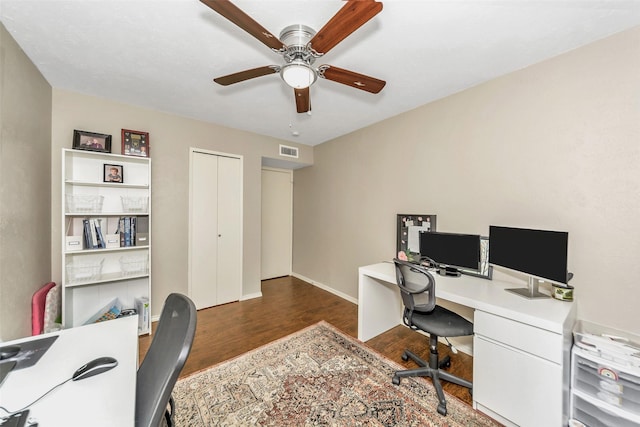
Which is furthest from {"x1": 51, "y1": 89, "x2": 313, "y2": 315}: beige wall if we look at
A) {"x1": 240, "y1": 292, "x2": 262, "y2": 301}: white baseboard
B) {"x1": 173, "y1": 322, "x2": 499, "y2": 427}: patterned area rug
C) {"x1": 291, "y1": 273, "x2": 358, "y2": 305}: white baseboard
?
{"x1": 173, "y1": 322, "x2": 499, "y2": 427}: patterned area rug

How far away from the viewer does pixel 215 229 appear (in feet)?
10.8

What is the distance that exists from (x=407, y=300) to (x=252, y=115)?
2654 mm

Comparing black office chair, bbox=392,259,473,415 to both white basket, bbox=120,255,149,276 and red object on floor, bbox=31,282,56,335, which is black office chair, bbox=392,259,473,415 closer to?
white basket, bbox=120,255,149,276

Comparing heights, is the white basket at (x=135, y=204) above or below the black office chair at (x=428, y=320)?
above

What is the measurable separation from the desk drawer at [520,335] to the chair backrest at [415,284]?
0.31 meters

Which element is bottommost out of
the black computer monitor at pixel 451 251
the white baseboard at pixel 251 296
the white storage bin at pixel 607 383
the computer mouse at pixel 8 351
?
the white baseboard at pixel 251 296

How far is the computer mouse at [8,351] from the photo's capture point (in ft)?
3.41

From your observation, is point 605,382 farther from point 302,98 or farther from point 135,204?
point 135,204

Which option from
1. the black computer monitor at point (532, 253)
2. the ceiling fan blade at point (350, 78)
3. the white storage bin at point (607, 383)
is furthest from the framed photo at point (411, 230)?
the ceiling fan blade at point (350, 78)

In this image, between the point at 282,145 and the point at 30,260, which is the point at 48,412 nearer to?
the point at 30,260

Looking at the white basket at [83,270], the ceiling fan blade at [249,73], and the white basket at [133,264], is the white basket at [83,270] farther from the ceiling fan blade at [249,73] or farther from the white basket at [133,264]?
the ceiling fan blade at [249,73]

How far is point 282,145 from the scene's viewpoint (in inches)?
152

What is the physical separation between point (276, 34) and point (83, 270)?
9.34 feet

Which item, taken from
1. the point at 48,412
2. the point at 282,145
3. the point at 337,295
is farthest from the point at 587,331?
the point at 282,145
